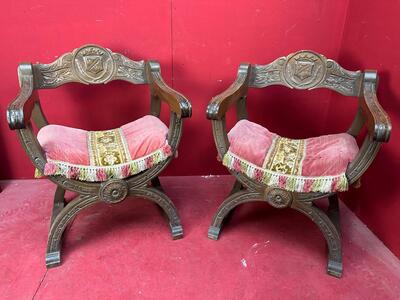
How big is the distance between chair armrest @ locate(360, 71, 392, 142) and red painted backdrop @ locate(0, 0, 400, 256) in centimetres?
15

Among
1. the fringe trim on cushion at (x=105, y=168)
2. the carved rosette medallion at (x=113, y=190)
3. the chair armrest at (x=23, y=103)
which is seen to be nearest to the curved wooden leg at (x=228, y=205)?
the fringe trim on cushion at (x=105, y=168)

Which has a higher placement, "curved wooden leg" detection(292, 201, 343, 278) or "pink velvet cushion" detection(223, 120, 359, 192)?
"pink velvet cushion" detection(223, 120, 359, 192)

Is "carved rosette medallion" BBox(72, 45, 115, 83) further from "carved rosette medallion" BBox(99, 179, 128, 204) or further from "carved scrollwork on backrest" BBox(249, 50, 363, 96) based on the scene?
"carved scrollwork on backrest" BBox(249, 50, 363, 96)

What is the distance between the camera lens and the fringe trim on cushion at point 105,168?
158 centimetres

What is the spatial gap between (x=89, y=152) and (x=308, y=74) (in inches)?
48.7

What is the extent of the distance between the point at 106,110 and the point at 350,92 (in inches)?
59.3

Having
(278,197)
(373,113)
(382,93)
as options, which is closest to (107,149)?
(278,197)

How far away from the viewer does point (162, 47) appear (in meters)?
2.17

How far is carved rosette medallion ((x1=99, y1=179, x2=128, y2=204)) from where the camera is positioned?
1658 millimetres

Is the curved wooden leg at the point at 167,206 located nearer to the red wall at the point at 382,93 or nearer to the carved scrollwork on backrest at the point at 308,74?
the carved scrollwork on backrest at the point at 308,74

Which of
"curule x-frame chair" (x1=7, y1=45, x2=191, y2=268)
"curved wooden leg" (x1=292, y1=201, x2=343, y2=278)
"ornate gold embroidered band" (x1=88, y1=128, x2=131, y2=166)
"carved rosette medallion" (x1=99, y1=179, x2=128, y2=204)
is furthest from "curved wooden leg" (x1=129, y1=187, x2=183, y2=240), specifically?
"curved wooden leg" (x1=292, y1=201, x2=343, y2=278)

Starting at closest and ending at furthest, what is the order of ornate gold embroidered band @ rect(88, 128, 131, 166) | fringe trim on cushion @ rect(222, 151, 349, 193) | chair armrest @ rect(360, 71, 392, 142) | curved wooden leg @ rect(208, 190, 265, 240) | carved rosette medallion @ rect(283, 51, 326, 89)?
1. chair armrest @ rect(360, 71, 392, 142)
2. fringe trim on cushion @ rect(222, 151, 349, 193)
3. ornate gold embroidered band @ rect(88, 128, 131, 166)
4. curved wooden leg @ rect(208, 190, 265, 240)
5. carved rosette medallion @ rect(283, 51, 326, 89)

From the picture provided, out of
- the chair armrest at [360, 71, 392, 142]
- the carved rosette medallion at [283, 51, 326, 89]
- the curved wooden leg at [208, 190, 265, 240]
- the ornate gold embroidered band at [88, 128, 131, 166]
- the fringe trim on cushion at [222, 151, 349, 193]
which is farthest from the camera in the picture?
the carved rosette medallion at [283, 51, 326, 89]

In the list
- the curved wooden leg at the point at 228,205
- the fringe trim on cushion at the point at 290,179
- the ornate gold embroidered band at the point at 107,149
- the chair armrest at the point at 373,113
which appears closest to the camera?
the chair armrest at the point at 373,113
